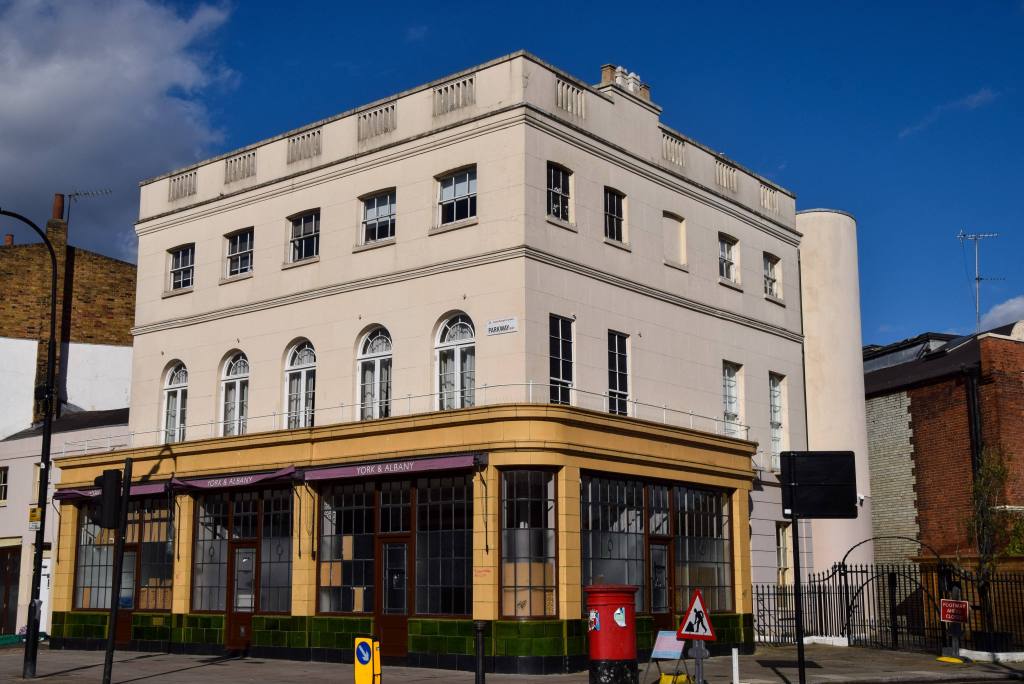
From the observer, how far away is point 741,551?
28469 mm

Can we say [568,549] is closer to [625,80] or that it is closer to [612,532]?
[612,532]

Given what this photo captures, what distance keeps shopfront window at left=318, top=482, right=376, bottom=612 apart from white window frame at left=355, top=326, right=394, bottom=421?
181cm

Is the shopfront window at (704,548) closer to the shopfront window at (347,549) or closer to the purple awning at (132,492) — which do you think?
the shopfront window at (347,549)

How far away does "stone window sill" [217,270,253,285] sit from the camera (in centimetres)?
3005

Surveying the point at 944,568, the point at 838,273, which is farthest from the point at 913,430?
the point at 944,568

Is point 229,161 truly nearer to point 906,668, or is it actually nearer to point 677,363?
point 677,363

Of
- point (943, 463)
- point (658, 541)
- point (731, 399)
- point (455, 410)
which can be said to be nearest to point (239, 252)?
point (455, 410)

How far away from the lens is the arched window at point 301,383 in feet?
92.9

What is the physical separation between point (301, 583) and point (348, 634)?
1727 millimetres

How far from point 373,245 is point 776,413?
12.3 m

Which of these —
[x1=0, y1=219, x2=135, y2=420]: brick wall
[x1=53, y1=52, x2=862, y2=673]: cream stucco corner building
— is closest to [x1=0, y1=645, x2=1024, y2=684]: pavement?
[x1=53, y1=52, x2=862, y2=673]: cream stucco corner building

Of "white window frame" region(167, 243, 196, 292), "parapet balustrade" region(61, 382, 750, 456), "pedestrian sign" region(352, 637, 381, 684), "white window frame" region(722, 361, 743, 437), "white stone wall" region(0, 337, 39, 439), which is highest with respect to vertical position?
"white window frame" region(167, 243, 196, 292)

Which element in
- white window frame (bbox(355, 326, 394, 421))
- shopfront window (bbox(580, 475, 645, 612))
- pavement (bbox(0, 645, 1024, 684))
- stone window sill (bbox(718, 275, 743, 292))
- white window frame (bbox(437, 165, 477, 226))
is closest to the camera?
pavement (bbox(0, 645, 1024, 684))

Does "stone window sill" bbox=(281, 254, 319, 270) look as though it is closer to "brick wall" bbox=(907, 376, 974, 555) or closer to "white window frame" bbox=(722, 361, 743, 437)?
"white window frame" bbox=(722, 361, 743, 437)
